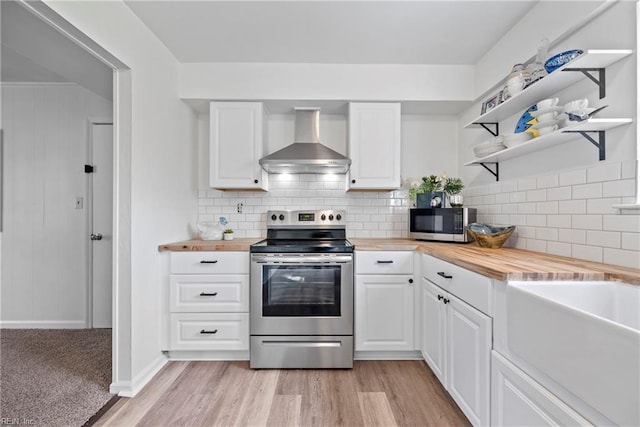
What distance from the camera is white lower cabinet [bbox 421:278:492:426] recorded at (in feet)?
4.30

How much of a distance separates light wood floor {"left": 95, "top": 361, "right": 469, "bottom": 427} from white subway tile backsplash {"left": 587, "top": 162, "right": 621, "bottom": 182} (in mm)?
1442

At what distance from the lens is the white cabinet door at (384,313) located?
7.16 feet

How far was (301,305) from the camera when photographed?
7.04ft

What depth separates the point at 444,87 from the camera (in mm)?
2514

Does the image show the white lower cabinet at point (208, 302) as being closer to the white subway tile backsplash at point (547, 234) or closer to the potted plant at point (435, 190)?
the potted plant at point (435, 190)

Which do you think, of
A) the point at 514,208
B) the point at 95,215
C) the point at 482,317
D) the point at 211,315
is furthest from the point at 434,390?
the point at 95,215

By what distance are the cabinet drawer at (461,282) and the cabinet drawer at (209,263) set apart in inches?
52.6

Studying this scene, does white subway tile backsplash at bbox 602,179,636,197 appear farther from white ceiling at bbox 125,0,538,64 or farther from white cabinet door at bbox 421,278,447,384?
white ceiling at bbox 125,0,538,64

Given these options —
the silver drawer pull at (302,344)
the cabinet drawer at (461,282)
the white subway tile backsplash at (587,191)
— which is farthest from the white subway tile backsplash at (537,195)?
the silver drawer pull at (302,344)

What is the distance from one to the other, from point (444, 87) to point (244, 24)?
67.0 inches

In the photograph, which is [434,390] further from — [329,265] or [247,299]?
[247,299]

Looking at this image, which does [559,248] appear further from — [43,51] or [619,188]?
[43,51]

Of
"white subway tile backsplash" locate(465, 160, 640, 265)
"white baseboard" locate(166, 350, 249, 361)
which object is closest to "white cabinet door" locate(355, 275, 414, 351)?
"white subway tile backsplash" locate(465, 160, 640, 265)

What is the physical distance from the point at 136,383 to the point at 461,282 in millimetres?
2068
